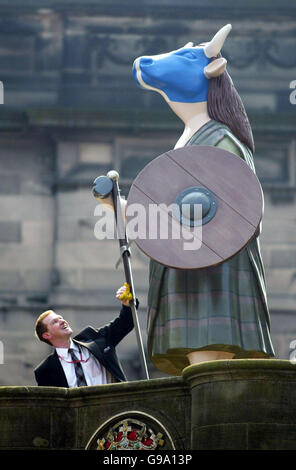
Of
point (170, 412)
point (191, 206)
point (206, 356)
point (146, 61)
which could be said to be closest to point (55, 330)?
point (206, 356)

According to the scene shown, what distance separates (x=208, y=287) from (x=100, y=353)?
84cm

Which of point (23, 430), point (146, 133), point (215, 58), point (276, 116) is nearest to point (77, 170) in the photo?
point (146, 133)

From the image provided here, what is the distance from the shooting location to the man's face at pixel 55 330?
37.6 ft

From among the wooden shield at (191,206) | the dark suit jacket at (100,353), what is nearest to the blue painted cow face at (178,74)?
the wooden shield at (191,206)

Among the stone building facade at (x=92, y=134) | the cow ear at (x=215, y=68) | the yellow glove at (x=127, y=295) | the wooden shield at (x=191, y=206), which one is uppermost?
the stone building facade at (x=92, y=134)

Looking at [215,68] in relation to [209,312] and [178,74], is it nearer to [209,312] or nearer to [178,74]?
[178,74]

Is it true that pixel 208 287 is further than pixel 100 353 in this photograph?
No

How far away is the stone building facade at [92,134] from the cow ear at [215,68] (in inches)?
349

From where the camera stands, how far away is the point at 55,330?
452 inches

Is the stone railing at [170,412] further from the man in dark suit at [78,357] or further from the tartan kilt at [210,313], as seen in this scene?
the tartan kilt at [210,313]

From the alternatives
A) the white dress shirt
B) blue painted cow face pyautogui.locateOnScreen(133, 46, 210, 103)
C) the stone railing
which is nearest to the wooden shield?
blue painted cow face pyautogui.locateOnScreen(133, 46, 210, 103)

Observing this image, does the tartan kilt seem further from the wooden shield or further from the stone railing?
the stone railing

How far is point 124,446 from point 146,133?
1163cm
